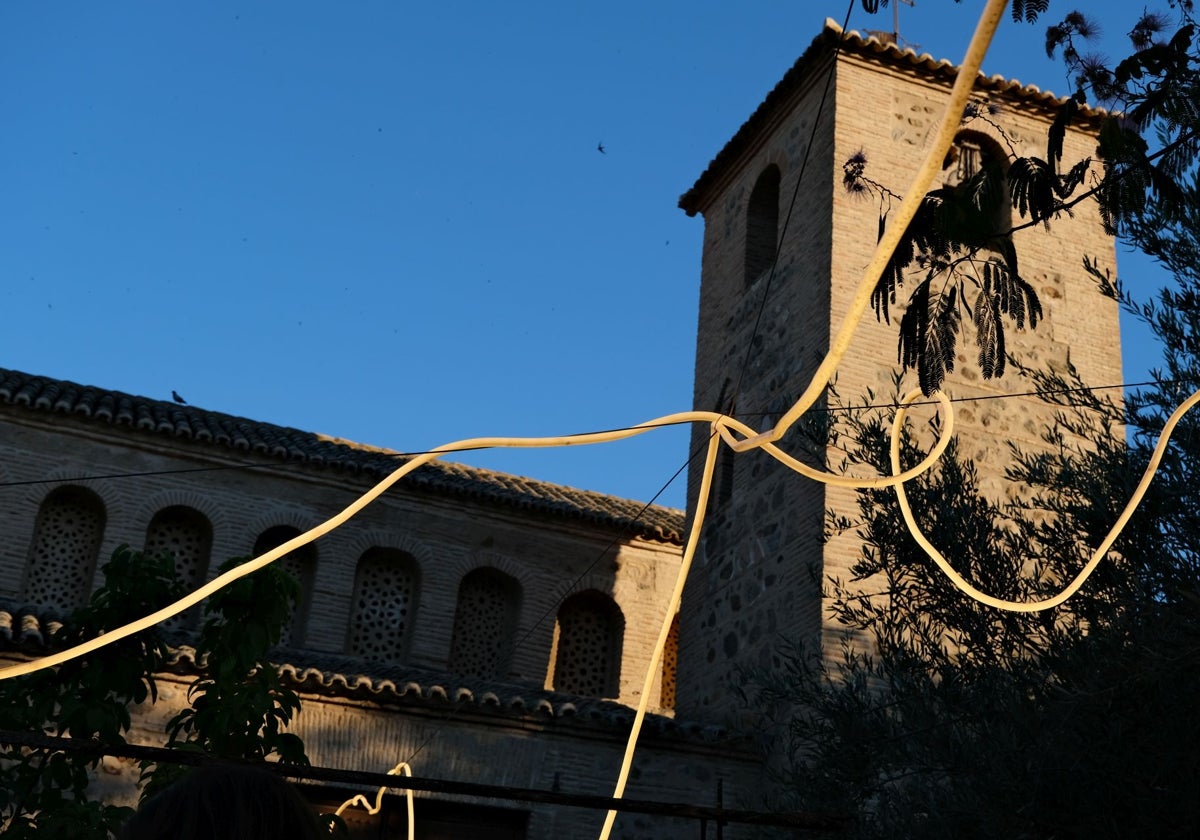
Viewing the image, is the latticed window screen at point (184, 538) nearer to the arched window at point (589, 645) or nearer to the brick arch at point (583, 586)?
the brick arch at point (583, 586)

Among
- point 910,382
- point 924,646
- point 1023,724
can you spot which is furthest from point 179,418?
point 1023,724

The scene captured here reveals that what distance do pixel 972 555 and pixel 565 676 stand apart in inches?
291

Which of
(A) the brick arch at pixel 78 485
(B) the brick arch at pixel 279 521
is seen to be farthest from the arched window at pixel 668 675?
(A) the brick arch at pixel 78 485

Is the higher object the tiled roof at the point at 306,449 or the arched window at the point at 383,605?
the tiled roof at the point at 306,449

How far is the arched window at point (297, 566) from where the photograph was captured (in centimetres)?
1248

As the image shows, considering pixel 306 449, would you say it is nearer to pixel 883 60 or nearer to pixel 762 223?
pixel 762 223

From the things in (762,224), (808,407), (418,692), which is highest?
(762,224)

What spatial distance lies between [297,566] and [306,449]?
3.80 ft

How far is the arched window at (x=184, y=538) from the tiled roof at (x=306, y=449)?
69 centimetres

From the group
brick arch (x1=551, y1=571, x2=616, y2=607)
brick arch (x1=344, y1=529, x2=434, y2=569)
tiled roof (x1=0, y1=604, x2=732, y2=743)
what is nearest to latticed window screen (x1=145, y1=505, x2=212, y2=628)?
brick arch (x1=344, y1=529, x2=434, y2=569)

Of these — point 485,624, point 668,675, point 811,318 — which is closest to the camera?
point 811,318

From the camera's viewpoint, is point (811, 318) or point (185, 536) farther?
point (185, 536)

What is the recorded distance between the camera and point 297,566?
41.8 feet

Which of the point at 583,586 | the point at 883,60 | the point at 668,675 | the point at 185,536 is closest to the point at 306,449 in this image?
the point at 185,536
